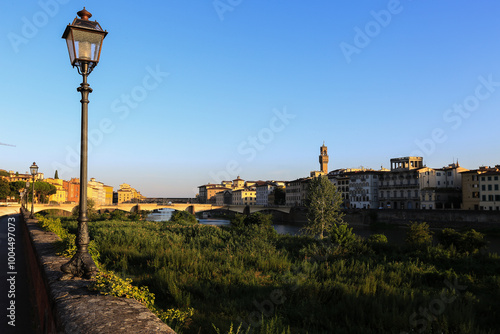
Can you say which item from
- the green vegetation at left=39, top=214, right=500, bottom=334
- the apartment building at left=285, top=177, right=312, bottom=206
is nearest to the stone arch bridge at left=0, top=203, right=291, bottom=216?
the apartment building at left=285, top=177, right=312, bottom=206

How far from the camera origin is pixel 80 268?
5.51m

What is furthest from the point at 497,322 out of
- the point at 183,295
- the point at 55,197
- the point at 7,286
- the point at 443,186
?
the point at 55,197

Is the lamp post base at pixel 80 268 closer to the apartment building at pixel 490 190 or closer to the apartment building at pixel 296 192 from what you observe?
the apartment building at pixel 490 190

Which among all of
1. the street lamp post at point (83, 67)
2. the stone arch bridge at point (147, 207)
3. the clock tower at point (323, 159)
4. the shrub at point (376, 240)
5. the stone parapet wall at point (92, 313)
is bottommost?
the stone arch bridge at point (147, 207)

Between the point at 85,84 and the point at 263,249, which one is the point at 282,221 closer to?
the point at 263,249

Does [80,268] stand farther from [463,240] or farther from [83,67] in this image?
[463,240]

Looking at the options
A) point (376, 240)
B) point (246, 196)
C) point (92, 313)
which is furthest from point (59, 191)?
point (92, 313)

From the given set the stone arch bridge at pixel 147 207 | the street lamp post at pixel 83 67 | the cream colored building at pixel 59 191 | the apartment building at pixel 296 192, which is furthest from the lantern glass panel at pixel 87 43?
the cream colored building at pixel 59 191

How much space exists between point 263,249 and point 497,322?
697 cm

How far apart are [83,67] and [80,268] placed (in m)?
3.43

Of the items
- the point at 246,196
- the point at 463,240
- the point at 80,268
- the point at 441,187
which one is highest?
the point at 441,187

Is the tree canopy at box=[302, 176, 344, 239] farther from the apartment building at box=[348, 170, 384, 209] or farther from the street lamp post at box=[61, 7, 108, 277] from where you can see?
the street lamp post at box=[61, 7, 108, 277]

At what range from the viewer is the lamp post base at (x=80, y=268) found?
17.7ft

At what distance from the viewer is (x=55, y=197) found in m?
123
